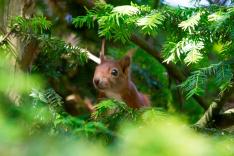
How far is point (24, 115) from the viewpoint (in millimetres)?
418

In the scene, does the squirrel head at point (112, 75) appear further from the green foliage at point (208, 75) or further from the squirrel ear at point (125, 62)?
the green foliage at point (208, 75)

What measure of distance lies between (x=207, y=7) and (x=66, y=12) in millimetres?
1201

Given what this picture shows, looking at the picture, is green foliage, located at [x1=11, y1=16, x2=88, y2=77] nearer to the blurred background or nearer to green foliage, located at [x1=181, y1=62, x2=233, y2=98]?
the blurred background

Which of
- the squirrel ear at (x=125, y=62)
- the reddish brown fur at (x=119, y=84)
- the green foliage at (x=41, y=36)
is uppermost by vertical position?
the green foliage at (x=41, y=36)

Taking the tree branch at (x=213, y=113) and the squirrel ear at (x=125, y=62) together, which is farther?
the squirrel ear at (x=125, y=62)

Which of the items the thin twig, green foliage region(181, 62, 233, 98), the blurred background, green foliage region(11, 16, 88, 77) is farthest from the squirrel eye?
green foliage region(181, 62, 233, 98)

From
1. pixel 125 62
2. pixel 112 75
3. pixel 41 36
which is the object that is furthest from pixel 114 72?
pixel 41 36

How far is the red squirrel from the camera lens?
2.40m

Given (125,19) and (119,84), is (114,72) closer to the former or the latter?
(119,84)

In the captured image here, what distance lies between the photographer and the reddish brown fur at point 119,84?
2416 millimetres

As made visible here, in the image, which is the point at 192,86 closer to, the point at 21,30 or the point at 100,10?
the point at 100,10

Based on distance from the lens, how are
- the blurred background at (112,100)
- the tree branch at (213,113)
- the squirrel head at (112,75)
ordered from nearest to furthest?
the blurred background at (112,100) → the tree branch at (213,113) → the squirrel head at (112,75)

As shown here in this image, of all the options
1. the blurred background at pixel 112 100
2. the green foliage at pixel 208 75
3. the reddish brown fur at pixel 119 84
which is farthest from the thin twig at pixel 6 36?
the reddish brown fur at pixel 119 84

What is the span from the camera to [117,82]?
261 cm
